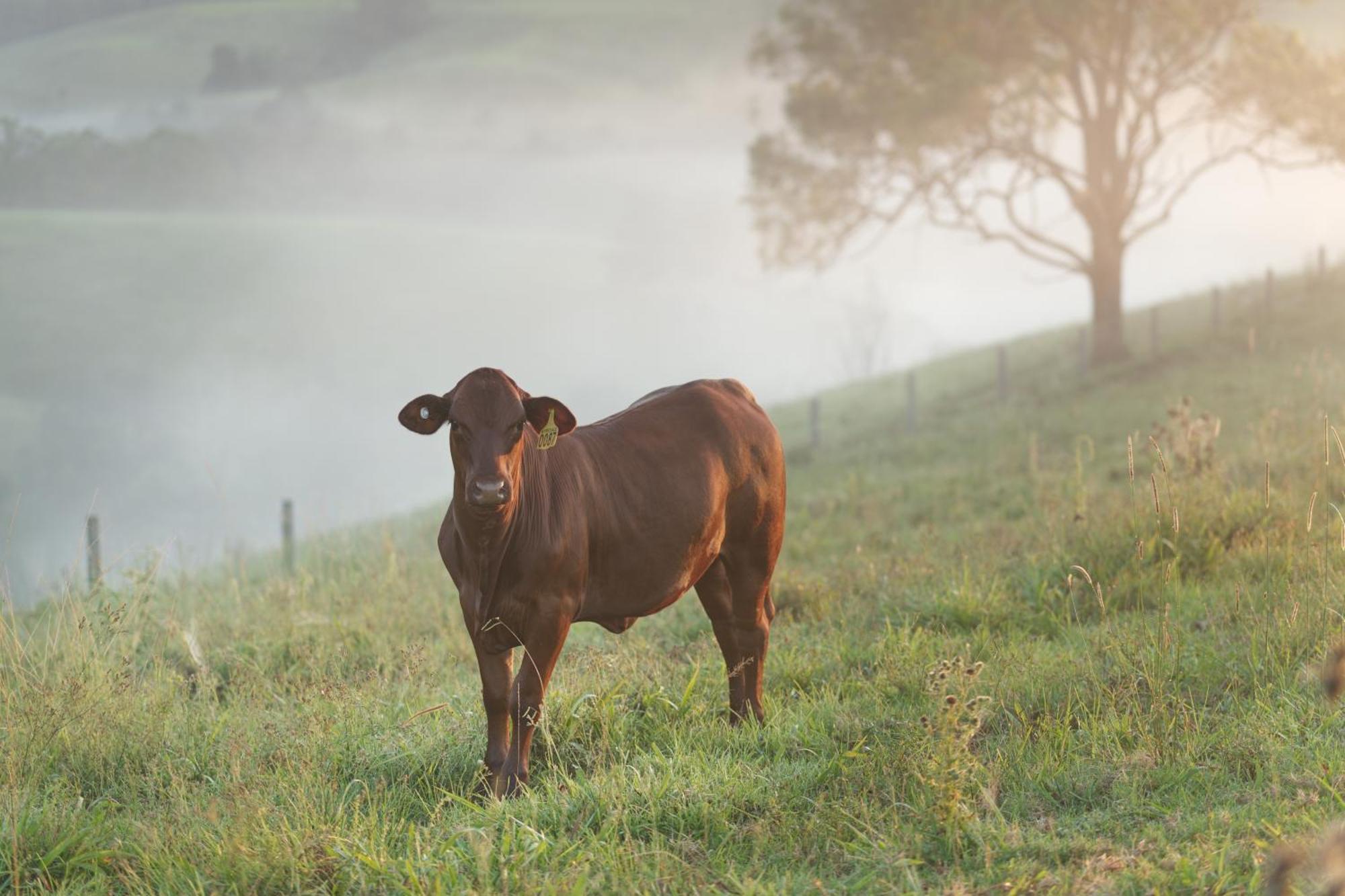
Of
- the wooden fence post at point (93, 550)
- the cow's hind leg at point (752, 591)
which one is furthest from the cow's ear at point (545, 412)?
the wooden fence post at point (93, 550)

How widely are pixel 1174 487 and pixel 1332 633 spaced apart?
304cm

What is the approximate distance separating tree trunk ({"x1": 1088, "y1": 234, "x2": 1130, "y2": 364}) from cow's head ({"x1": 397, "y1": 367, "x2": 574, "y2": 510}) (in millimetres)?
21939

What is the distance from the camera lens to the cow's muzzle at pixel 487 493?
447cm

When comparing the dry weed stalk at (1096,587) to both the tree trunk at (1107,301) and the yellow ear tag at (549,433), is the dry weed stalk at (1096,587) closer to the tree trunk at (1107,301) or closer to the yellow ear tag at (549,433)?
the yellow ear tag at (549,433)

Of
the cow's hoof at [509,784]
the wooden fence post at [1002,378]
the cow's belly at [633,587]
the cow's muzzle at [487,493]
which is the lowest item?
the cow's hoof at [509,784]

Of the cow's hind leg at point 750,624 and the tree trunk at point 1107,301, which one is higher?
the tree trunk at point 1107,301

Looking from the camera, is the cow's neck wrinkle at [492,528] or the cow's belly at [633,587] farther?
the cow's belly at [633,587]

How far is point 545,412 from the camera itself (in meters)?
4.89

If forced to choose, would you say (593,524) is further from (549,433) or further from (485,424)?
(485,424)

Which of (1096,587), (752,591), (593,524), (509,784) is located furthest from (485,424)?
(1096,587)

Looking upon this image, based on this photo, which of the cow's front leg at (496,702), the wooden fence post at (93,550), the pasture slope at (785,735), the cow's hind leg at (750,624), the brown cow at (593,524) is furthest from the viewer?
the wooden fence post at (93,550)

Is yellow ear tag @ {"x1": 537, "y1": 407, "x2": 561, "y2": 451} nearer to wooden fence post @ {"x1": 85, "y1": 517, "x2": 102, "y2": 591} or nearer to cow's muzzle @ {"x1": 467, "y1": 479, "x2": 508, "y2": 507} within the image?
cow's muzzle @ {"x1": 467, "y1": 479, "x2": 508, "y2": 507}

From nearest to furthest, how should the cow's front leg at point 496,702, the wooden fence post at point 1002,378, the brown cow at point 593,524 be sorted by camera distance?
the brown cow at point 593,524, the cow's front leg at point 496,702, the wooden fence post at point 1002,378

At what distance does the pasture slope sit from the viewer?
4199mm
